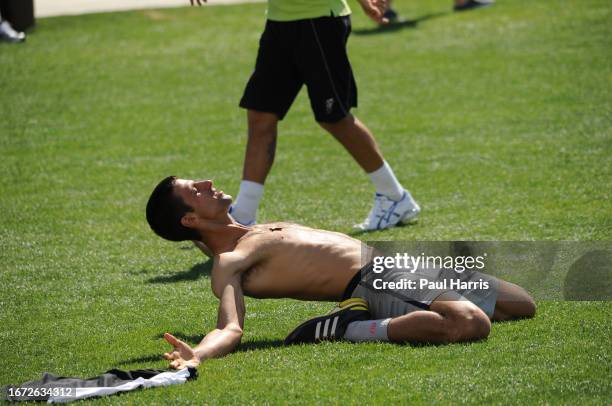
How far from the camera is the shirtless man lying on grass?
18.1 feet

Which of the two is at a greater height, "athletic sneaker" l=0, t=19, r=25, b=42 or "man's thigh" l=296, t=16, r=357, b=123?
"man's thigh" l=296, t=16, r=357, b=123

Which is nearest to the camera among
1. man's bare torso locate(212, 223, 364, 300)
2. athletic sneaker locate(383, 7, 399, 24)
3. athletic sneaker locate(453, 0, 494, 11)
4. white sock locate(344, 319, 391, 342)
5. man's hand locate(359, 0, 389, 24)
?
white sock locate(344, 319, 391, 342)

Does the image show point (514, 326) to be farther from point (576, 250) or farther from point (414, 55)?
point (414, 55)

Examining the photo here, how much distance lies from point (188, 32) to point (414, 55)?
3404 mm

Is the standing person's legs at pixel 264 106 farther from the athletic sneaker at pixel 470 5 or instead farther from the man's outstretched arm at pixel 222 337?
the athletic sneaker at pixel 470 5

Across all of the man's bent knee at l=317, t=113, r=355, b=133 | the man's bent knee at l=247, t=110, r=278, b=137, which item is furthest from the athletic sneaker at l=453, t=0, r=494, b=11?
the man's bent knee at l=247, t=110, r=278, b=137

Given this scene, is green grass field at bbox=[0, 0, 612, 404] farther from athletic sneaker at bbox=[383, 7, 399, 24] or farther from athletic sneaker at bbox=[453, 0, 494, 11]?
athletic sneaker at bbox=[383, 7, 399, 24]

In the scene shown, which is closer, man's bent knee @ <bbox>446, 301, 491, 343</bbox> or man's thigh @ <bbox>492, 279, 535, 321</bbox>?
man's bent knee @ <bbox>446, 301, 491, 343</bbox>

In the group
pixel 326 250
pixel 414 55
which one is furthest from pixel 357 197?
pixel 414 55

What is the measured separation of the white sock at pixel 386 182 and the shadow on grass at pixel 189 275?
4.72ft

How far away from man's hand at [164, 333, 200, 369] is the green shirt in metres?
3.30

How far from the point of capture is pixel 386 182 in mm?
8250

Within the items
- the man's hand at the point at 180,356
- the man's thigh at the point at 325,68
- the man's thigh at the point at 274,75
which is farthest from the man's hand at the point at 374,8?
the man's hand at the point at 180,356

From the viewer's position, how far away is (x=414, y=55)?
47.2 feet
